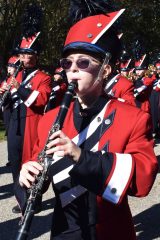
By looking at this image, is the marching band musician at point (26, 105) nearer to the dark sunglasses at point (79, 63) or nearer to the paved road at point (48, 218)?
the paved road at point (48, 218)

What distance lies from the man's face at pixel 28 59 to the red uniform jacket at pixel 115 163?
3.15 m

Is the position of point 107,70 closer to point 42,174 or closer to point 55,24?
point 42,174

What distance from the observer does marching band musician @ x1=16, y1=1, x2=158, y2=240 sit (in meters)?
2.06

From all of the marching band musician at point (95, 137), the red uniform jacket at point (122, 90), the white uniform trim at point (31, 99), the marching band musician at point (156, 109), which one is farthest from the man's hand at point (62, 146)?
the marching band musician at point (156, 109)

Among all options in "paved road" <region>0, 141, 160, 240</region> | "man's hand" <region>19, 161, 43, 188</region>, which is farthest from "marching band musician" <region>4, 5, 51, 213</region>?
"man's hand" <region>19, 161, 43, 188</region>

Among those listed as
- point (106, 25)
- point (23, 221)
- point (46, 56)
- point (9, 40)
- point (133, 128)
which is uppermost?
point (106, 25)

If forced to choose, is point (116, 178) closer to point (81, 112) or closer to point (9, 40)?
point (81, 112)

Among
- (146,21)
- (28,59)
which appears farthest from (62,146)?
(146,21)

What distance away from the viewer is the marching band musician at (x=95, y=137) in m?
2.06

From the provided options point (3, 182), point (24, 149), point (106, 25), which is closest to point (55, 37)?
point (3, 182)

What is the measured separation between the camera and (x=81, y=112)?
2.29 m

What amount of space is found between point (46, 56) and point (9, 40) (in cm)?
414

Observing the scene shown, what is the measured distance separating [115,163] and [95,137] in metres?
0.28

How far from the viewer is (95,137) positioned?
219 cm
